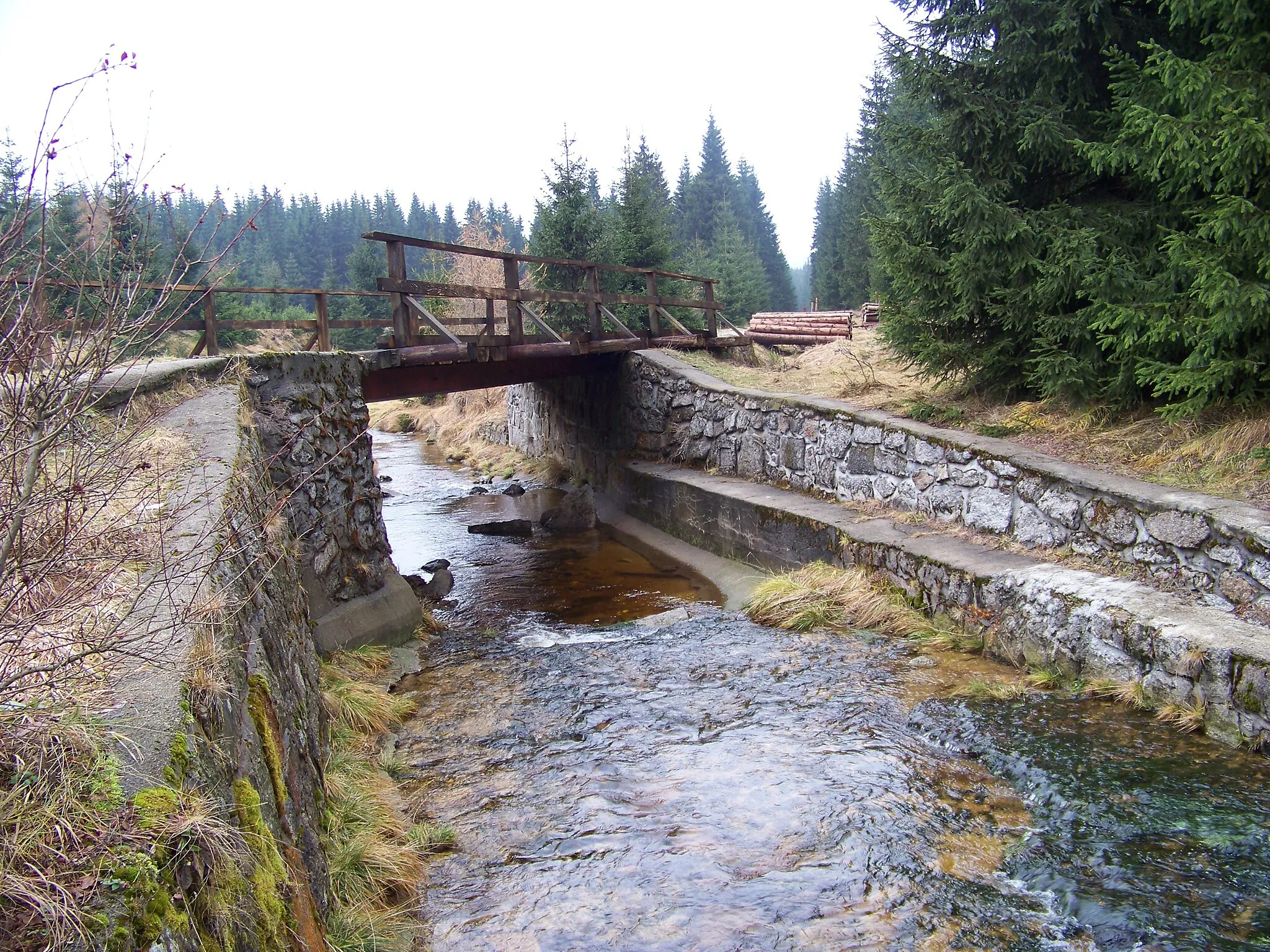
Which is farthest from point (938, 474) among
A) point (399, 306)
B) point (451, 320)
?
point (451, 320)

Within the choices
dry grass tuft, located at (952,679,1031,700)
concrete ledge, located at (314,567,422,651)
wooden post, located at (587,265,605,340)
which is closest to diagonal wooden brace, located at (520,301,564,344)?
wooden post, located at (587,265,605,340)

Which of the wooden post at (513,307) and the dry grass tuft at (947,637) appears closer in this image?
the dry grass tuft at (947,637)

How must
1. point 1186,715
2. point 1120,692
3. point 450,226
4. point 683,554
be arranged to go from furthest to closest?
1. point 450,226
2. point 683,554
3. point 1120,692
4. point 1186,715

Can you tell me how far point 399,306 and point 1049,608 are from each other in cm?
714

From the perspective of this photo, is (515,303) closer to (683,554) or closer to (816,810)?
(683,554)

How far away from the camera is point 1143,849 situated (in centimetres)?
409

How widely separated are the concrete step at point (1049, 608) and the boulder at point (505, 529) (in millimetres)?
4279

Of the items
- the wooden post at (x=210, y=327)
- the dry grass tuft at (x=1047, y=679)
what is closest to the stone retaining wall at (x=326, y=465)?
the wooden post at (x=210, y=327)

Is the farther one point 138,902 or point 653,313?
point 653,313

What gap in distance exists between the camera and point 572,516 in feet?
46.2

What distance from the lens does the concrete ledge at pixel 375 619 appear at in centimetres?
756

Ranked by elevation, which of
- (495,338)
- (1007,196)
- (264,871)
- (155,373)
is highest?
(1007,196)

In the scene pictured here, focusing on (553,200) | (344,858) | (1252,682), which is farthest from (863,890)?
(553,200)

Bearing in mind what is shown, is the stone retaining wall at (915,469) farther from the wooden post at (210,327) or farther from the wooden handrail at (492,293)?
the wooden post at (210,327)
